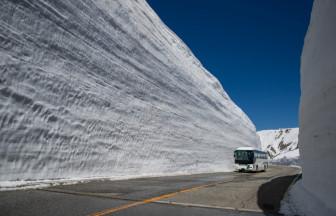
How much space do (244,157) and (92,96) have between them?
18895mm

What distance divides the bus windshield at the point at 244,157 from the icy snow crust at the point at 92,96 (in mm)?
→ 3252

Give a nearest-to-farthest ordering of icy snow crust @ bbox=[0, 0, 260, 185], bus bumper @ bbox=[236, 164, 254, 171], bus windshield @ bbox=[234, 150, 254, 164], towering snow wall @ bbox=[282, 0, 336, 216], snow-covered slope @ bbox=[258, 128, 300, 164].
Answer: towering snow wall @ bbox=[282, 0, 336, 216] → icy snow crust @ bbox=[0, 0, 260, 185] → bus bumper @ bbox=[236, 164, 254, 171] → bus windshield @ bbox=[234, 150, 254, 164] → snow-covered slope @ bbox=[258, 128, 300, 164]

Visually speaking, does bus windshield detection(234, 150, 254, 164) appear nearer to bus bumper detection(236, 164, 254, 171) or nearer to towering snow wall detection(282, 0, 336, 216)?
bus bumper detection(236, 164, 254, 171)

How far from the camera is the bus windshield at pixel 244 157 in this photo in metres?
27.9

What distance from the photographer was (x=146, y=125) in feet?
64.4

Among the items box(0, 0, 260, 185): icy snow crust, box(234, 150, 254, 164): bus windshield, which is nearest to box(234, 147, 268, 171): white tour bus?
box(234, 150, 254, 164): bus windshield

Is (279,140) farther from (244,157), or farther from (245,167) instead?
(245,167)

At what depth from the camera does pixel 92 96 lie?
48.5ft

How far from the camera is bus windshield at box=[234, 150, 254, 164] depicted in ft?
91.5

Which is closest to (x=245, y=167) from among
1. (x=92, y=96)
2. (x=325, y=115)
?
(x=92, y=96)

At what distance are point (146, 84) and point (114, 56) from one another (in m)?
3.94

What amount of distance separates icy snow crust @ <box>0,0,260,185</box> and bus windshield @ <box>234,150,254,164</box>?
10.7 ft

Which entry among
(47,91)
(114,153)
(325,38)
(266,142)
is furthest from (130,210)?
(266,142)

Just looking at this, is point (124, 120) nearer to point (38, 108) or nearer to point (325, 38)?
point (38, 108)
